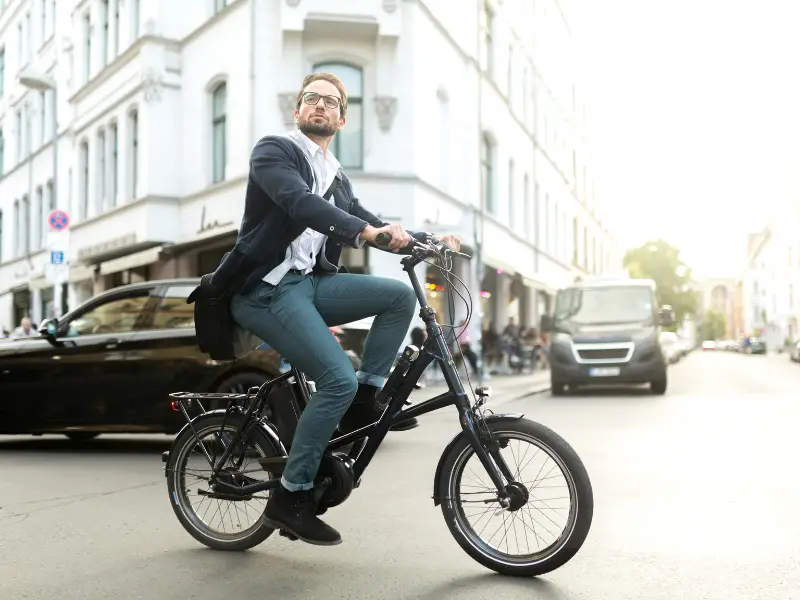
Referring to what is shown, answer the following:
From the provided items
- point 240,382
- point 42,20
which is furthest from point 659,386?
point 42,20

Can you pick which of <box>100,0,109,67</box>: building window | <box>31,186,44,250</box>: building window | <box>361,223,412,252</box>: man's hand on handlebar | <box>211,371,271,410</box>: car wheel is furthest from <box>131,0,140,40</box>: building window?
<box>361,223,412,252</box>: man's hand on handlebar

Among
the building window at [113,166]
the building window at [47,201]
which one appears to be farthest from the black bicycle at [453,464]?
the building window at [47,201]

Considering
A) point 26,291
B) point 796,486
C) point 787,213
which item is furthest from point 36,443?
point 787,213

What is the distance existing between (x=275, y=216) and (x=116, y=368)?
4.66 meters

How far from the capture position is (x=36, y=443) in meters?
9.40

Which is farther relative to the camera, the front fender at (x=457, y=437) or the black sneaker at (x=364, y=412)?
the black sneaker at (x=364, y=412)

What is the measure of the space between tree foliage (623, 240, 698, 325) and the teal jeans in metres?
70.6

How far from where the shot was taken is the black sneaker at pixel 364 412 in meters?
3.97

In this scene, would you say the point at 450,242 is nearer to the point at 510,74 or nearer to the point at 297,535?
the point at 297,535

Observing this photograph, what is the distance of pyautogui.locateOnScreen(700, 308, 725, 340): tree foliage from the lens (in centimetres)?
16500

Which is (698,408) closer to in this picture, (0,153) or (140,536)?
(140,536)

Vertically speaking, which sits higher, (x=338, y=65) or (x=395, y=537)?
(x=338, y=65)

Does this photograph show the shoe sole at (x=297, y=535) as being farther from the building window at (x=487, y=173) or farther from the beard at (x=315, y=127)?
the building window at (x=487, y=173)

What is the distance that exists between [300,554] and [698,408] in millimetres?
10070
